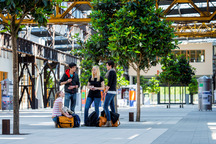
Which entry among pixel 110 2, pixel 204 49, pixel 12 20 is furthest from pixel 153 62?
pixel 204 49

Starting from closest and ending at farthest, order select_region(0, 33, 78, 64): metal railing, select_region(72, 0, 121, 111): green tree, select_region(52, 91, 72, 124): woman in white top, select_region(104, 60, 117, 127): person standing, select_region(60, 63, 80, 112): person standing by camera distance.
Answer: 1. select_region(52, 91, 72, 124): woman in white top
2. select_region(104, 60, 117, 127): person standing
3. select_region(60, 63, 80, 112): person standing
4. select_region(72, 0, 121, 111): green tree
5. select_region(0, 33, 78, 64): metal railing

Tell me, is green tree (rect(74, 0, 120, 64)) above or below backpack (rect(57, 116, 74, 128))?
above

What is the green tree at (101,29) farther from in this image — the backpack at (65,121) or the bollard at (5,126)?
the bollard at (5,126)

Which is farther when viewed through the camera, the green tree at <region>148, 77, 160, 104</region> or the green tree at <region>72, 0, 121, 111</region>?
the green tree at <region>148, 77, 160, 104</region>

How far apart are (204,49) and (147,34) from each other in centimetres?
5730

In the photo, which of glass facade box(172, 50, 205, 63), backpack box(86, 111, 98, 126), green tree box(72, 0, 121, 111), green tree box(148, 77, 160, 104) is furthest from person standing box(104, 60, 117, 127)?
glass facade box(172, 50, 205, 63)

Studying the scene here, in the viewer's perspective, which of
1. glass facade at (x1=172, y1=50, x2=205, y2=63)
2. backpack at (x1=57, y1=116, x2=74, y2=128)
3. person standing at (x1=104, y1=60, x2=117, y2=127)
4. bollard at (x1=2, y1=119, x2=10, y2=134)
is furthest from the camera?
glass facade at (x1=172, y1=50, x2=205, y2=63)

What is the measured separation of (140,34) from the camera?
16.2m

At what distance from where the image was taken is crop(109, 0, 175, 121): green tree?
16.3 metres

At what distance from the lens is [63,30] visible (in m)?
46.9

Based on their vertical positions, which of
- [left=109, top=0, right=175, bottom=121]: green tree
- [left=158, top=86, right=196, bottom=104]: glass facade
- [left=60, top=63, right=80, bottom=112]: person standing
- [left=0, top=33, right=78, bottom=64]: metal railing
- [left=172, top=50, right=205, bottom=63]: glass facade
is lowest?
[left=158, top=86, right=196, bottom=104]: glass facade

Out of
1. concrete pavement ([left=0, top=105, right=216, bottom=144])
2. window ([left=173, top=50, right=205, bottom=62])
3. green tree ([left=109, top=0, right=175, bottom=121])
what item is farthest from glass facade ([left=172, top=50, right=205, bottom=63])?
concrete pavement ([left=0, top=105, right=216, bottom=144])

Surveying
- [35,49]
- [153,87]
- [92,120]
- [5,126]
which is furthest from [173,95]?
[5,126]

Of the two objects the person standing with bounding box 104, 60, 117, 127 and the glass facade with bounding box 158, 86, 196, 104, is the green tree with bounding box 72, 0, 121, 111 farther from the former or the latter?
the glass facade with bounding box 158, 86, 196, 104
